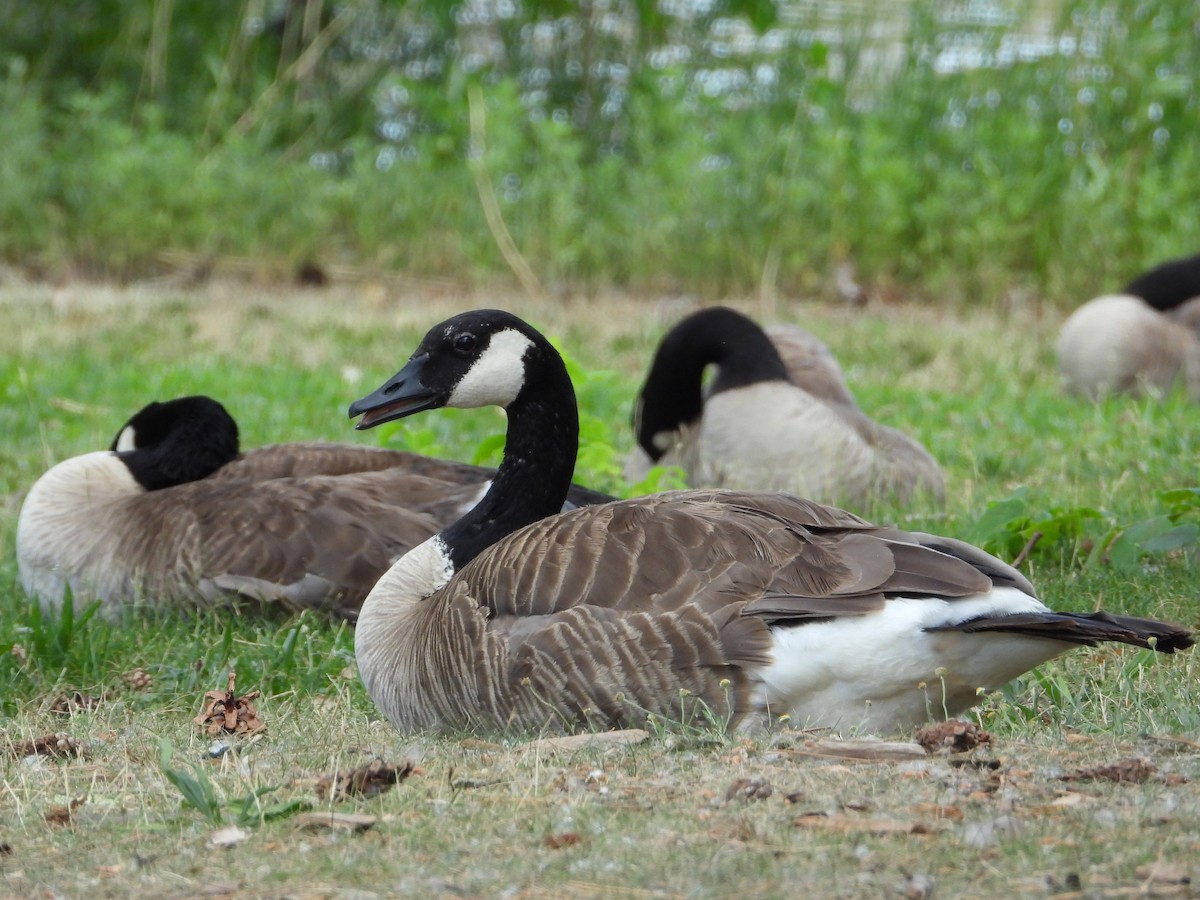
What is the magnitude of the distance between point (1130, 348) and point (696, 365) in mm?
3611

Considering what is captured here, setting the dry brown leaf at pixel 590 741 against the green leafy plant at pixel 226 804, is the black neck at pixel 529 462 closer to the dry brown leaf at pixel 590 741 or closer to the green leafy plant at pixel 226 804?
the dry brown leaf at pixel 590 741

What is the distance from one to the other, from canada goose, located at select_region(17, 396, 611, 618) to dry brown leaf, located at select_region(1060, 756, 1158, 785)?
2819mm

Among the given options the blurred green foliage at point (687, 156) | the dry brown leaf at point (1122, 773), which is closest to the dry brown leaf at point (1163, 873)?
the dry brown leaf at point (1122, 773)

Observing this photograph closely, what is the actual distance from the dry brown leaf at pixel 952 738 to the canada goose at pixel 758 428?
3568mm

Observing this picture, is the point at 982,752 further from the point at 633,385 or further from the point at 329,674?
the point at 633,385

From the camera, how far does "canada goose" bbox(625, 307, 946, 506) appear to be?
703 centimetres

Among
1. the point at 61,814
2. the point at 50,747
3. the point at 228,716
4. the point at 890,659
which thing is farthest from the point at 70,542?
the point at 890,659

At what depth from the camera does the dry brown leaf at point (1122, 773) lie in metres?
3.13

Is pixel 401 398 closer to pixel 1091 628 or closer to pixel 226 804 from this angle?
pixel 226 804

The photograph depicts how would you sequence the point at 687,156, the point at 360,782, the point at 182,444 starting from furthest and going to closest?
the point at 687,156 < the point at 182,444 < the point at 360,782

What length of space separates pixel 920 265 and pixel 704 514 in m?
9.62

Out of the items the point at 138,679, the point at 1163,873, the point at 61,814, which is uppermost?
the point at 1163,873

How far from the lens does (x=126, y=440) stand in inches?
263

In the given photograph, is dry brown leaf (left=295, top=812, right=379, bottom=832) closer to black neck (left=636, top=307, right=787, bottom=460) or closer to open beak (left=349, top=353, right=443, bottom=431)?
open beak (left=349, top=353, right=443, bottom=431)
